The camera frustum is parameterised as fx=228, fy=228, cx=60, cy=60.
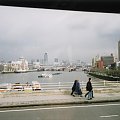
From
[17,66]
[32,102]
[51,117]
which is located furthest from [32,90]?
[17,66]

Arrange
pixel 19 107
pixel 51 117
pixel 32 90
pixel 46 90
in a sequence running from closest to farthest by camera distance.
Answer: pixel 51 117, pixel 19 107, pixel 46 90, pixel 32 90

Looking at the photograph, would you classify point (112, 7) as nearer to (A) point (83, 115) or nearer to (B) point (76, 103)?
(A) point (83, 115)

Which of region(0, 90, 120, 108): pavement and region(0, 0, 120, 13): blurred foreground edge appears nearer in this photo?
region(0, 0, 120, 13): blurred foreground edge

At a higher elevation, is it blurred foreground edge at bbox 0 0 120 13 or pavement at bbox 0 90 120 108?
blurred foreground edge at bbox 0 0 120 13

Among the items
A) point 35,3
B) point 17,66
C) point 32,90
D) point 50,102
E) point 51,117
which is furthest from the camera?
point 17,66

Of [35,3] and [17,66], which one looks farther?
[17,66]

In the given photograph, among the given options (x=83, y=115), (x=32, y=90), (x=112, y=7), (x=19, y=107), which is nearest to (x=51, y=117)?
(x=83, y=115)

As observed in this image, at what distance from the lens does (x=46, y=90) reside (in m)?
12.6

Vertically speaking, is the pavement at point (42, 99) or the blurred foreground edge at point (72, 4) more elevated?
the blurred foreground edge at point (72, 4)

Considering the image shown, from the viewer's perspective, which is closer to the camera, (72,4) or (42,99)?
(72,4)

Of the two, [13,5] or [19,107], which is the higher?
[13,5]

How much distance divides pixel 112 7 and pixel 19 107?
733 cm

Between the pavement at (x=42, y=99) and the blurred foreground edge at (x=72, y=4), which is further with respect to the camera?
the pavement at (x=42, y=99)

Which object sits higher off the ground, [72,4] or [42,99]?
[72,4]
